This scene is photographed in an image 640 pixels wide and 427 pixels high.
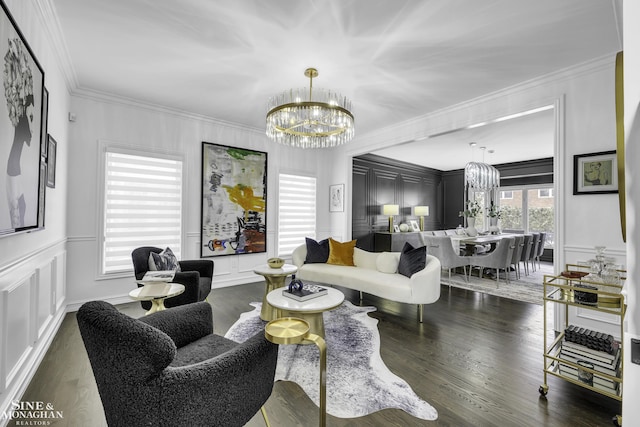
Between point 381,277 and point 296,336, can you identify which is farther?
point 381,277

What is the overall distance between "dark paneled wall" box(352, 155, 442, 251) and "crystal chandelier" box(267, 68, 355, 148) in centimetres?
328

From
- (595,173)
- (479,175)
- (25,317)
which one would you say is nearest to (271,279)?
(25,317)

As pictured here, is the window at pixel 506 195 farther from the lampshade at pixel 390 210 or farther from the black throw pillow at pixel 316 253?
the black throw pillow at pixel 316 253

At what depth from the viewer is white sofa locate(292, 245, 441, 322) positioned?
326cm

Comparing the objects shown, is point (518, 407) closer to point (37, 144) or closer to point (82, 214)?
point (37, 144)

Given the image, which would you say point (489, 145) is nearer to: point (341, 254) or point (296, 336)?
point (341, 254)

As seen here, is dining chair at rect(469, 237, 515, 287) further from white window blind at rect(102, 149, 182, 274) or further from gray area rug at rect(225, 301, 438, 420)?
white window blind at rect(102, 149, 182, 274)

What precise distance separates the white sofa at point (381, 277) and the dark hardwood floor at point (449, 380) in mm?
302

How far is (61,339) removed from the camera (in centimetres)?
279

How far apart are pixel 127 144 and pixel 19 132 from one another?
7.54 feet

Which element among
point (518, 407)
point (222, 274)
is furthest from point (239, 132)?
point (518, 407)

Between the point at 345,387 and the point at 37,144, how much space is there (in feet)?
9.57

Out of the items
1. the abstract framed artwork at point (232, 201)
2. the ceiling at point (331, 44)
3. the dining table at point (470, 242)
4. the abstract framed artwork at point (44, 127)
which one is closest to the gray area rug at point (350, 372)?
the abstract framed artwork at point (232, 201)

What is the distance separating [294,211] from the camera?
5812 mm
